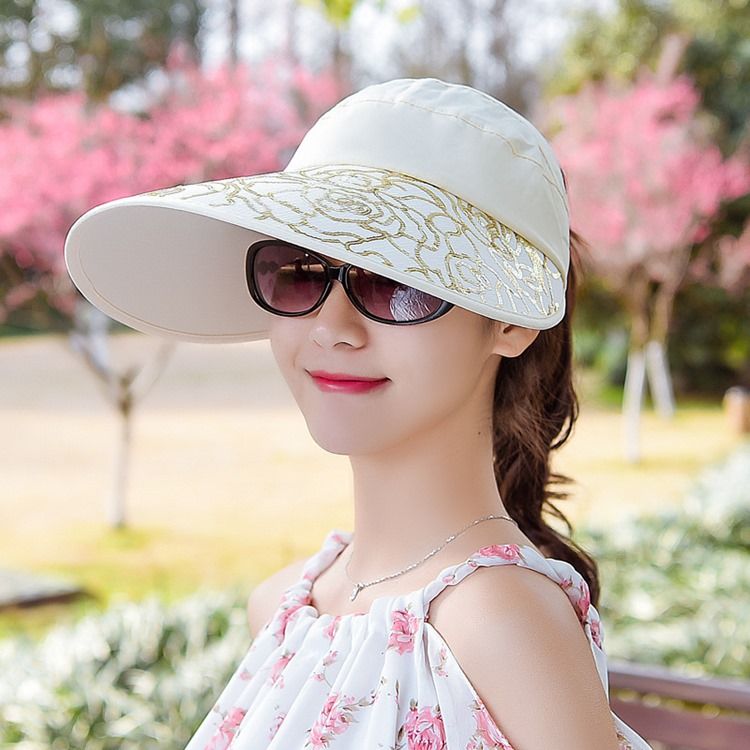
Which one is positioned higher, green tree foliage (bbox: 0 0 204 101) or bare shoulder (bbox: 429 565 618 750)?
bare shoulder (bbox: 429 565 618 750)

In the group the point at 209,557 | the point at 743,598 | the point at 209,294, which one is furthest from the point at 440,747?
the point at 209,557

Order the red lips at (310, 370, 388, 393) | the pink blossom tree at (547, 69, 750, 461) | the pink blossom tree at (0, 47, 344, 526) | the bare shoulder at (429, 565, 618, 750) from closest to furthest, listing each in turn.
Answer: the bare shoulder at (429, 565, 618, 750)
the red lips at (310, 370, 388, 393)
the pink blossom tree at (0, 47, 344, 526)
the pink blossom tree at (547, 69, 750, 461)

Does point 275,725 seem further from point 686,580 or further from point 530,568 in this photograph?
point 686,580

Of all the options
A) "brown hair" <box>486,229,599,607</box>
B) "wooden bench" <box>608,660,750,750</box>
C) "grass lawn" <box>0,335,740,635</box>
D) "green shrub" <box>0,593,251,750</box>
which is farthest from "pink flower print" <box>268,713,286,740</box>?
"grass lawn" <box>0,335,740,635</box>

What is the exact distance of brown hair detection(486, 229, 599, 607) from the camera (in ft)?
3.53

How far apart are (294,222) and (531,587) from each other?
0.35 meters

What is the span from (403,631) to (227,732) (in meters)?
0.23

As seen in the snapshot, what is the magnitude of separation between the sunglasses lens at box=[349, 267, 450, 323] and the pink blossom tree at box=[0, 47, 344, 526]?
4499 mm

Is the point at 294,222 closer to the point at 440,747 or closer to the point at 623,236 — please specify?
the point at 440,747

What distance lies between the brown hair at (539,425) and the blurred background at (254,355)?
1404 millimetres

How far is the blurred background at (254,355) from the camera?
325 centimetres

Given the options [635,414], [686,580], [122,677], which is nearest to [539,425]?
[122,677]

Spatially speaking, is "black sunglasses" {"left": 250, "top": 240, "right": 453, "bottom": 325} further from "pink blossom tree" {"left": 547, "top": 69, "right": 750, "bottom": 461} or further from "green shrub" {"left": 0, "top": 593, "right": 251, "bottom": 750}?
"pink blossom tree" {"left": 547, "top": 69, "right": 750, "bottom": 461}

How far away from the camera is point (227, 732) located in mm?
1056
